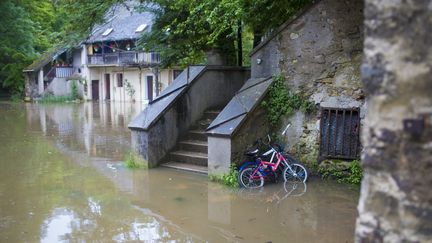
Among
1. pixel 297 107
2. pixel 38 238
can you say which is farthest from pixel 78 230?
pixel 297 107

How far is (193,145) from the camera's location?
958 centimetres

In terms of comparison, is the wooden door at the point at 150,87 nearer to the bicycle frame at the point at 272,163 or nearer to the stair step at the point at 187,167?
the stair step at the point at 187,167

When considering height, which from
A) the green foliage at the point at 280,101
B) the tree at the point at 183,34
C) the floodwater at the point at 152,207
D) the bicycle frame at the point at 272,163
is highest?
the tree at the point at 183,34

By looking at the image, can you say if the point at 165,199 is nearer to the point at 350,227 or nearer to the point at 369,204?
the point at 350,227

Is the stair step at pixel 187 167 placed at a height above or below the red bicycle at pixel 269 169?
below

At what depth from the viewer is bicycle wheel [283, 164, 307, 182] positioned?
7.99m

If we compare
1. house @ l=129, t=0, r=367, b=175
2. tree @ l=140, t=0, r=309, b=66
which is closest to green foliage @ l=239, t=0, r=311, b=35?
tree @ l=140, t=0, r=309, b=66

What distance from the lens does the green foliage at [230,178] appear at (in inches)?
307

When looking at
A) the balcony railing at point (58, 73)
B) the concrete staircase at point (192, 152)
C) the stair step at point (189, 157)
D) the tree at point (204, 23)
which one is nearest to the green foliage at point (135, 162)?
the concrete staircase at point (192, 152)

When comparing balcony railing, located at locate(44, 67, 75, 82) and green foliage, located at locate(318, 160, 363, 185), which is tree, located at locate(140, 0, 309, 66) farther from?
balcony railing, located at locate(44, 67, 75, 82)

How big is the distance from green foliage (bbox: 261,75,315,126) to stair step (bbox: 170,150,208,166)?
1.53 m

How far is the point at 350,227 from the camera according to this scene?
18.9 feet

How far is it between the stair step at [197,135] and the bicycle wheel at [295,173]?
2247 mm

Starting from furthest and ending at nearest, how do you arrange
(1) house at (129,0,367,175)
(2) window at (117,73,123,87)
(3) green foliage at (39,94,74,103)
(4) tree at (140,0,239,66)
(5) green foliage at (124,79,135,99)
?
(2) window at (117,73,123,87) < (5) green foliage at (124,79,135,99) < (3) green foliage at (39,94,74,103) < (4) tree at (140,0,239,66) < (1) house at (129,0,367,175)
